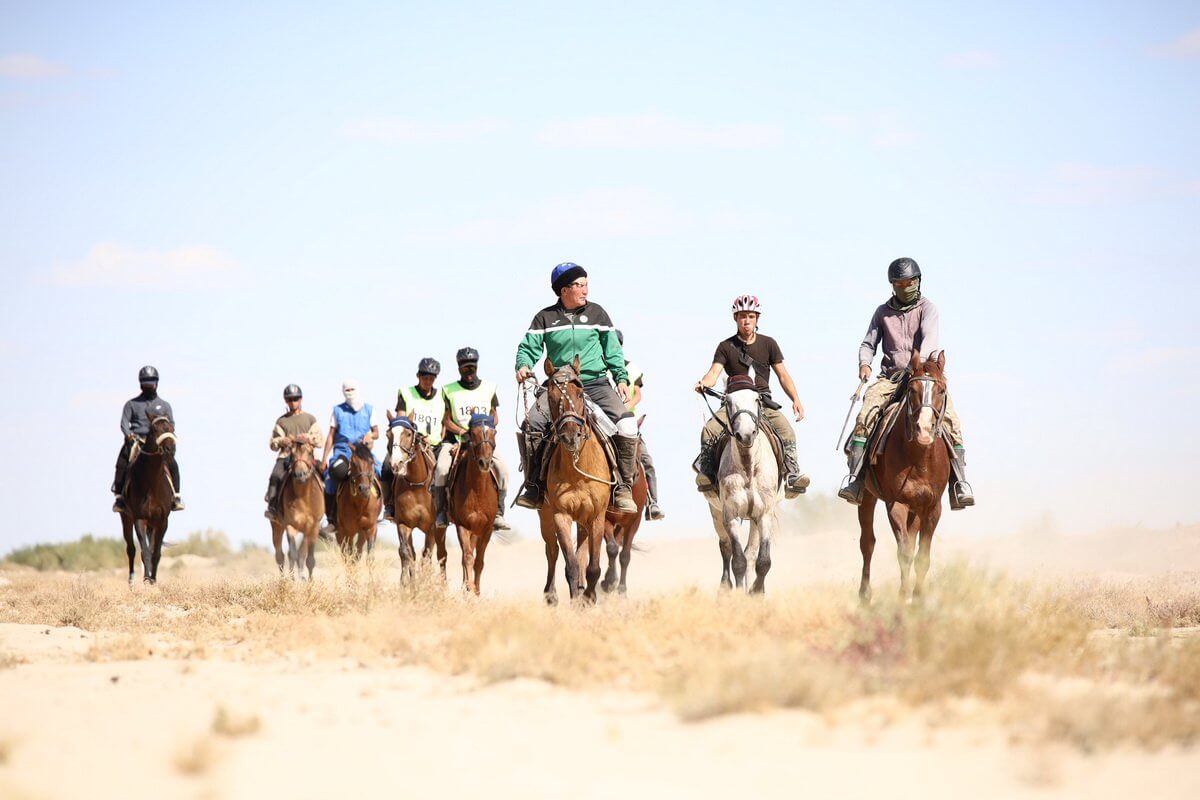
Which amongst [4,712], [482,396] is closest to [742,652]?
[4,712]

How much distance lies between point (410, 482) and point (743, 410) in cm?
491

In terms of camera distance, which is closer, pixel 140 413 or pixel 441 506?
pixel 441 506

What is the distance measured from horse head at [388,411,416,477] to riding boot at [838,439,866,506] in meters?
5.73

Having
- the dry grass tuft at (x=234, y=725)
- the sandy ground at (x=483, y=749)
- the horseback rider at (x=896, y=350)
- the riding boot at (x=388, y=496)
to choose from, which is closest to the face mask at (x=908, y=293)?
the horseback rider at (x=896, y=350)

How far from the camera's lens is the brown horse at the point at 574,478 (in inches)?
549

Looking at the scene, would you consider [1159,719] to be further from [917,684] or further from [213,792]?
[213,792]

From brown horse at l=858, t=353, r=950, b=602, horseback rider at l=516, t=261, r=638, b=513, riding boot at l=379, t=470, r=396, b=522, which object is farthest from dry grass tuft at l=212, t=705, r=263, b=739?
riding boot at l=379, t=470, r=396, b=522

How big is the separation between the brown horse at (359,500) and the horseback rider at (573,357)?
643cm

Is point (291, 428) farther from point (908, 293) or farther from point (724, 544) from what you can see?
point (908, 293)

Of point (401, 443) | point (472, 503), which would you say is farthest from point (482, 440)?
point (401, 443)

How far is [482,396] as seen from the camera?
17734 millimetres

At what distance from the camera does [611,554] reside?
15.1 meters

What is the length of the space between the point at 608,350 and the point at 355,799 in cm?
847

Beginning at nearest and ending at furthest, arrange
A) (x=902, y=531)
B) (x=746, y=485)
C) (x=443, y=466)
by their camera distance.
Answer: (x=902, y=531) → (x=746, y=485) → (x=443, y=466)
